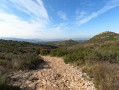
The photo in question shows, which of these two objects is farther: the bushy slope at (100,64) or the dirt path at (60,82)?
the dirt path at (60,82)

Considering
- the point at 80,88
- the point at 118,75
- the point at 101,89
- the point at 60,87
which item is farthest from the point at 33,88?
the point at 118,75

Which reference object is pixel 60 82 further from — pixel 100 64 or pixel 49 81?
pixel 100 64

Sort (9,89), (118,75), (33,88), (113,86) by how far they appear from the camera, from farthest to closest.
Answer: (118,75) < (33,88) < (113,86) < (9,89)

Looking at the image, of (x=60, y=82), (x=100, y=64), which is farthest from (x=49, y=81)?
(x=100, y=64)

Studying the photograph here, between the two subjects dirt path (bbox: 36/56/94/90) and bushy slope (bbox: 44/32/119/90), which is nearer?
bushy slope (bbox: 44/32/119/90)

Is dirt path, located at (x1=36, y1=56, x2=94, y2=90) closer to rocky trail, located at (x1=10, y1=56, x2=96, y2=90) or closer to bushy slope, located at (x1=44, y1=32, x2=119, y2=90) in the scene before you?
rocky trail, located at (x1=10, y1=56, x2=96, y2=90)

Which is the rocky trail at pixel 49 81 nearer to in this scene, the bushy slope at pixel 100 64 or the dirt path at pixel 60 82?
the dirt path at pixel 60 82

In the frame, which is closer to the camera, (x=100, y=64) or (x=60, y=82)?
(x=60, y=82)

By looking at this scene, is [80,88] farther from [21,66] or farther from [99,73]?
[21,66]

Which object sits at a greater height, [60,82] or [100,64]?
[100,64]

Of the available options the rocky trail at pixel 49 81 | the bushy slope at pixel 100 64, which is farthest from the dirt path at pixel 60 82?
the bushy slope at pixel 100 64

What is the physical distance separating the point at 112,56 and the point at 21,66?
796 centimetres

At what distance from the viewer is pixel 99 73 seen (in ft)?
12.4

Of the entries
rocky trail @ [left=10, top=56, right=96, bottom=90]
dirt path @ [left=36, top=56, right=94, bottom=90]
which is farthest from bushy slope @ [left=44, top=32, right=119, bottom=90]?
dirt path @ [left=36, top=56, right=94, bottom=90]
